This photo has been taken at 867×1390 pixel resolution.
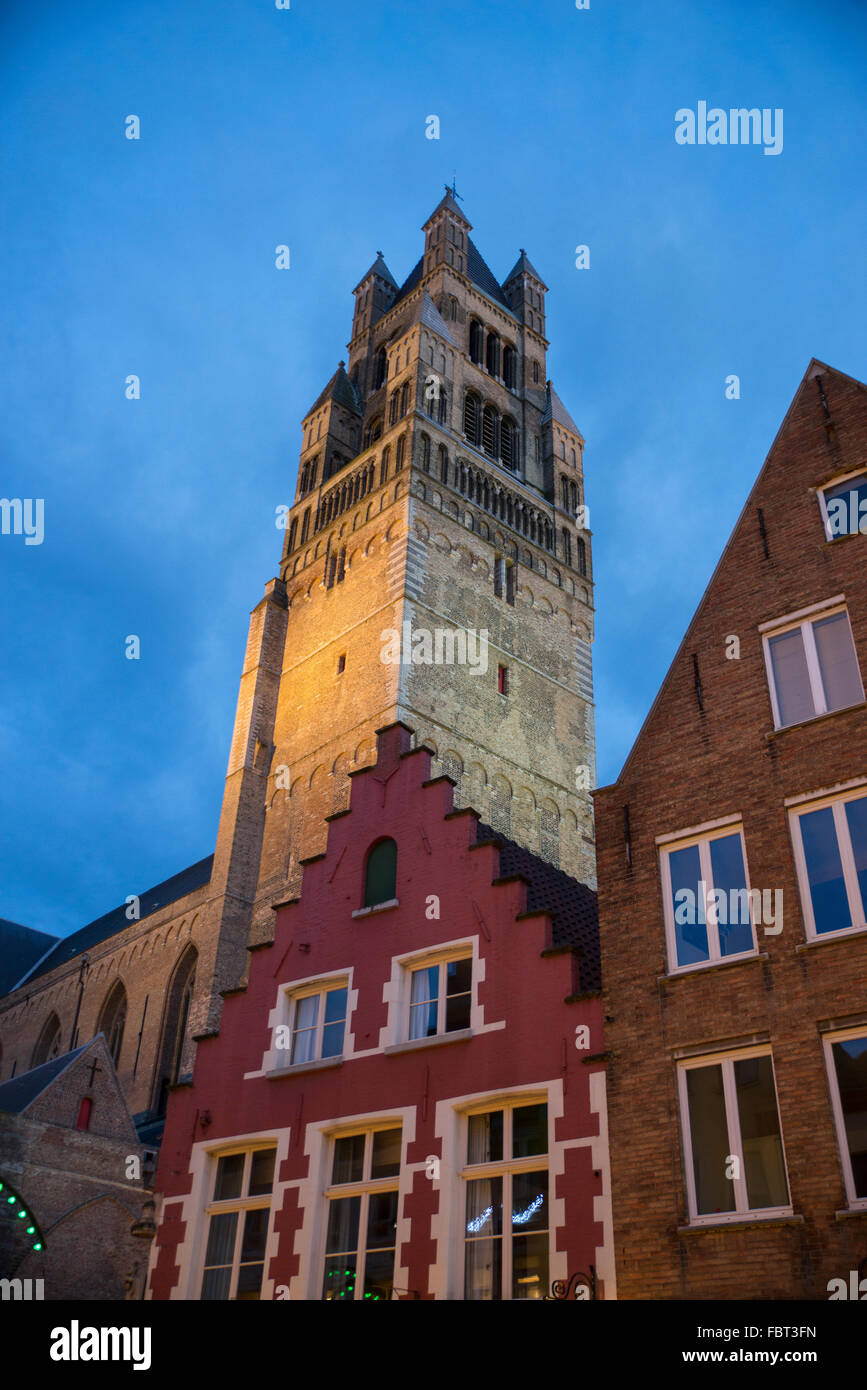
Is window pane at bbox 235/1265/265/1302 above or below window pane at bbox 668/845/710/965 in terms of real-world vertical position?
below

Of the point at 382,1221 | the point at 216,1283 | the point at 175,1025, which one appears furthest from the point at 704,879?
the point at 175,1025

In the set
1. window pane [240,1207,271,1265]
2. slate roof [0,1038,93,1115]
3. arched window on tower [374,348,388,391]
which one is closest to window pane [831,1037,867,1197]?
window pane [240,1207,271,1265]

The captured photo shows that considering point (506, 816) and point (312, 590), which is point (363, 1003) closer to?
point (506, 816)

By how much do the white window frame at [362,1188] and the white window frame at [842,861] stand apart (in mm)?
5223

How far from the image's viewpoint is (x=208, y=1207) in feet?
47.4

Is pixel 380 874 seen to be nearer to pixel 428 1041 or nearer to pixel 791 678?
pixel 428 1041

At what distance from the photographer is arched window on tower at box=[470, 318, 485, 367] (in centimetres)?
5166

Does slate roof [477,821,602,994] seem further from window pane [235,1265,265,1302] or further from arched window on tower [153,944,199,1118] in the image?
arched window on tower [153,944,199,1118]

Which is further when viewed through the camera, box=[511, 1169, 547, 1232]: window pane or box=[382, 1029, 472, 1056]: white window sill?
box=[382, 1029, 472, 1056]: white window sill

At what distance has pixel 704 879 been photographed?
1207cm

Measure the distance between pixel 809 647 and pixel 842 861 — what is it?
2.56 meters

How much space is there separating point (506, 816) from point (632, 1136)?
26123 mm

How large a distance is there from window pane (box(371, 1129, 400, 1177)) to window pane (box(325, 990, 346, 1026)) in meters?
1.73

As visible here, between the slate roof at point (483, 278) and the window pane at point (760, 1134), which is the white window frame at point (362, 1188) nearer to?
the window pane at point (760, 1134)
